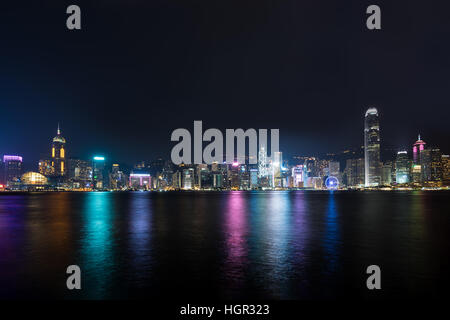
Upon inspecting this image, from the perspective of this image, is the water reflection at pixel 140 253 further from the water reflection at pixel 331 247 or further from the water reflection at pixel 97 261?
the water reflection at pixel 331 247

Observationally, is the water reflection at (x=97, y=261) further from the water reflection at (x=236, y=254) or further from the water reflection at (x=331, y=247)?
the water reflection at (x=331, y=247)

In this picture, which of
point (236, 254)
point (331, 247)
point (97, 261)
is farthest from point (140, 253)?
point (331, 247)

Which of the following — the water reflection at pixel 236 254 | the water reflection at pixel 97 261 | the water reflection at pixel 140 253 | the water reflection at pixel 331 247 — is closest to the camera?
the water reflection at pixel 97 261

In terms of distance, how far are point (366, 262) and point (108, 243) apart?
19153 mm

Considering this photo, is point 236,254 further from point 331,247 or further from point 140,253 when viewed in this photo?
point 331,247

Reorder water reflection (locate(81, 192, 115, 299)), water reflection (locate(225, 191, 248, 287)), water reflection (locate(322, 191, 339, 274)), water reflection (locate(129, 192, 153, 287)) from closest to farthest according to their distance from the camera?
water reflection (locate(81, 192, 115, 299)) < water reflection (locate(225, 191, 248, 287)) < water reflection (locate(129, 192, 153, 287)) < water reflection (locate(322, 191, 339, 274))

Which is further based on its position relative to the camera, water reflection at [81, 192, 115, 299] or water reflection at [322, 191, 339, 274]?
water reflection at [322, 191, 339, 274]

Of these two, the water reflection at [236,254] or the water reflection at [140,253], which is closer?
the water reflection at [236,254]

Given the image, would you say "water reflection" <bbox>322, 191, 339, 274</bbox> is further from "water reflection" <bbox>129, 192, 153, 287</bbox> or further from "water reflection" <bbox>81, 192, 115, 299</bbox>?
"water reflection" <bbox>81, 192, 115, 299</bbox>

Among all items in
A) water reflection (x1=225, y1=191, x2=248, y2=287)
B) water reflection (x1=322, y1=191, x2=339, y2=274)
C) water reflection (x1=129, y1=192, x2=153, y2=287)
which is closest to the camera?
water reflection (x1=225, y1=191, x2=248, y2=287)

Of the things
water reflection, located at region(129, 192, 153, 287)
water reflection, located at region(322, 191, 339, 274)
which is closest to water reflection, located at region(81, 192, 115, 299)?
water reflection, located at region(129, 192, 153, 287)

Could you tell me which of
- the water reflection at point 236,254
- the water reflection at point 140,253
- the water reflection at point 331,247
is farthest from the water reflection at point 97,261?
the water reflection at point 331,247

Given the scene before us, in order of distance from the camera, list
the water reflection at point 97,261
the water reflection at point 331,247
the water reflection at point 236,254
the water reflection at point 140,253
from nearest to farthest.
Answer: the water reflection at point 97,261
the water reflection at point 236,254
the water reflection at point 140,253
the water reflection at point 331,247

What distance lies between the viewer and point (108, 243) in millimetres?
29641
